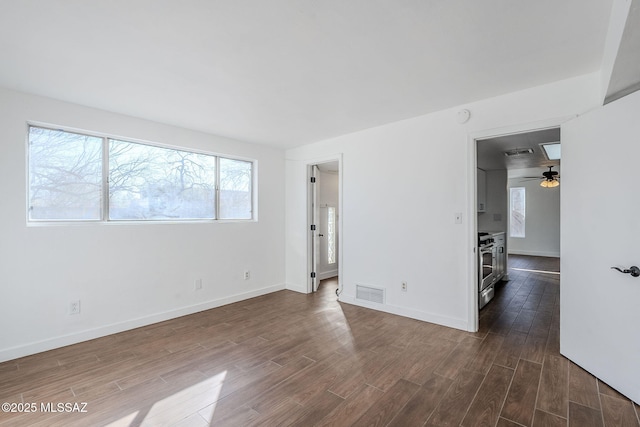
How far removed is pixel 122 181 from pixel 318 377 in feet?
10.2

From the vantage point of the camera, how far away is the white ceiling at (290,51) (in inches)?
67.3

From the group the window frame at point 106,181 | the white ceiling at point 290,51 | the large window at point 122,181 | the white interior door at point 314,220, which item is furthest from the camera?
the white interior door at point 314,220

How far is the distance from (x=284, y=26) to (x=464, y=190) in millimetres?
2476

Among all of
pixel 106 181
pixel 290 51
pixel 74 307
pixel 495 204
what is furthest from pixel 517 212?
pixel 74 307

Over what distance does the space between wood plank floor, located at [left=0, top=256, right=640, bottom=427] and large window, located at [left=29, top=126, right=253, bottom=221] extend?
144 cm

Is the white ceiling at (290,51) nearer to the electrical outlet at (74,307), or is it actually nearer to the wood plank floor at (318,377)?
the electrical outlet at (74,307)

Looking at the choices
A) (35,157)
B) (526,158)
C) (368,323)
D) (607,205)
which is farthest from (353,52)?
(526,158)

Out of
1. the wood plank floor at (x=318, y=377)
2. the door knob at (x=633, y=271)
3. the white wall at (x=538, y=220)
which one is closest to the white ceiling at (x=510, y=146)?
the door knob at (x=633, y=271)

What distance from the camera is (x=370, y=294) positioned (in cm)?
403

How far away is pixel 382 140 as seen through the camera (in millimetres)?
3916

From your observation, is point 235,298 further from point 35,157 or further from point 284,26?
point 284,26

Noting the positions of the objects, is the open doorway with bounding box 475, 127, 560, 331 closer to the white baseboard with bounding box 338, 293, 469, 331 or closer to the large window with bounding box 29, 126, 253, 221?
the white baseboard with bounding box 338, 293, 469, 331

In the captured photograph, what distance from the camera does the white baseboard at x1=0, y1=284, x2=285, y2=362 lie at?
2.68m

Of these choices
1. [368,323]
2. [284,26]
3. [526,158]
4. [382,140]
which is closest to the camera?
[284,26]
